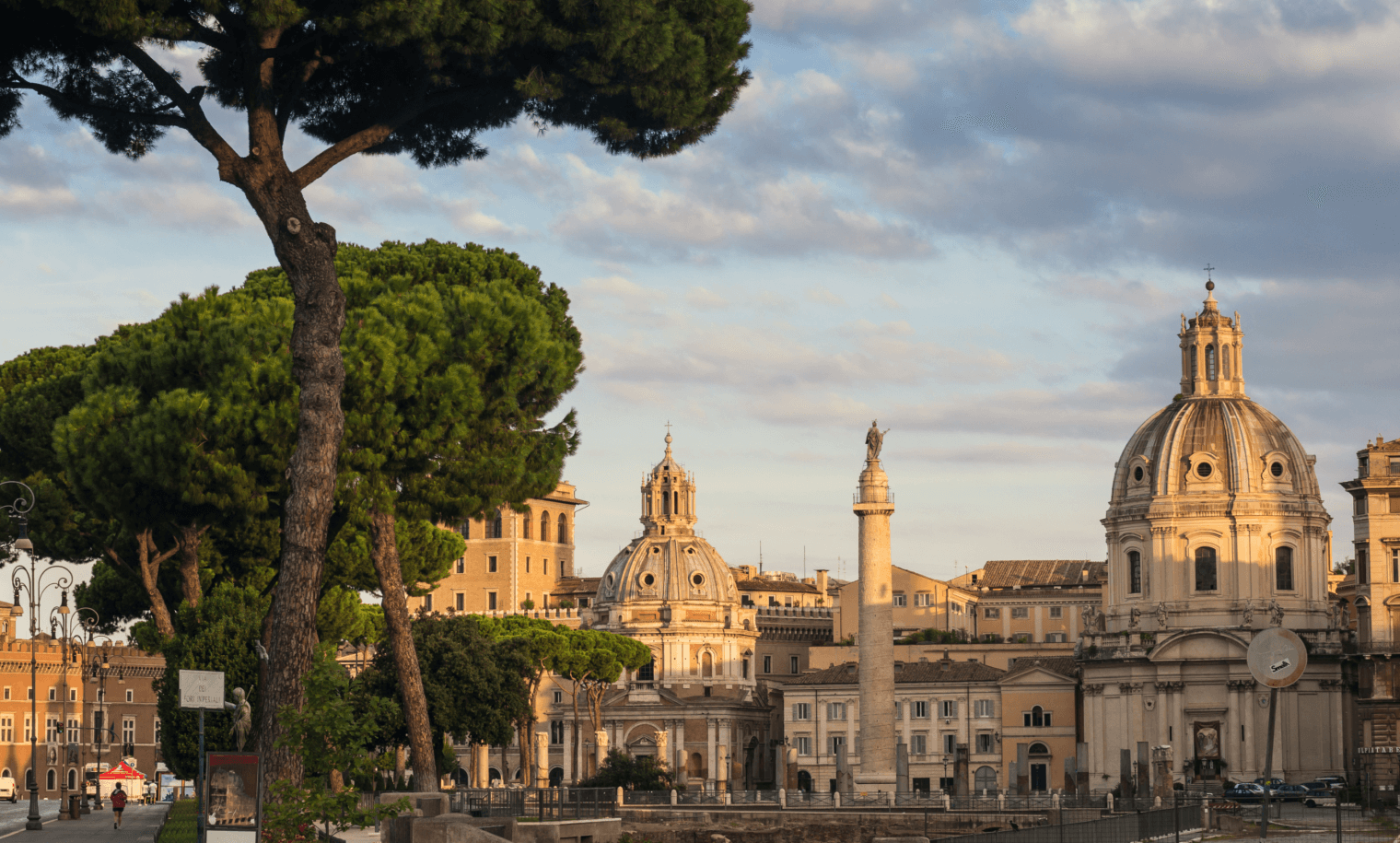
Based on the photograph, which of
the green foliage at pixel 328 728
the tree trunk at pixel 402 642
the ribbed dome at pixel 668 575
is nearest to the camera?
the green foliage at pixel 328 728

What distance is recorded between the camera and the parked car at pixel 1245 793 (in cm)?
6650

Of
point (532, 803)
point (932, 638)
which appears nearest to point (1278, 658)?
point (532, 803)

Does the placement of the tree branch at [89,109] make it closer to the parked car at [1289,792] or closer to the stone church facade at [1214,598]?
the parked car at [1289,792]

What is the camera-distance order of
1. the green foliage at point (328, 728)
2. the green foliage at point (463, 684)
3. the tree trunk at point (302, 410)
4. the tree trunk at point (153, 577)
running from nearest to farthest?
1. the green foliage at point (328, 728)
2. the tree trunk at point (302, 410)
3. the tree trunk at point (153, 577)
4. the green foliage at point (463, 684)

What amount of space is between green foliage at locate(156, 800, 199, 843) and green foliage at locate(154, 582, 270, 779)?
1.18 meters

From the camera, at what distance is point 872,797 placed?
72188 mm

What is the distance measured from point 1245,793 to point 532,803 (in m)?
31.8

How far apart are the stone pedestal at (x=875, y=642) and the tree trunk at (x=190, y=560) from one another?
1698 inches

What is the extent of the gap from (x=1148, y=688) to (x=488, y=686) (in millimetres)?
38712

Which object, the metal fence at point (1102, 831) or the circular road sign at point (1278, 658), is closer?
the metal fence at point (1102, 831)

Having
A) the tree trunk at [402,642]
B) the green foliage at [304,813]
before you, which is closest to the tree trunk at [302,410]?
the green foliage at [304,813]

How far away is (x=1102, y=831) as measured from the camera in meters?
29.4

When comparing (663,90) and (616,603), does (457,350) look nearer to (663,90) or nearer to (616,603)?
(663,90)

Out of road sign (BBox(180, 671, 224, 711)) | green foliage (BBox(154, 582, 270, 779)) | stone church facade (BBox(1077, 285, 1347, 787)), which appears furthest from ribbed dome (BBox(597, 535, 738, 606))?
road sign (BBox(180, 671, 224, 711))
